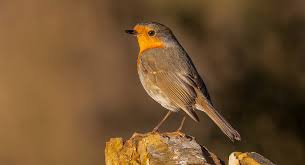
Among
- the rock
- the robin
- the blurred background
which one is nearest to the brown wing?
the robin

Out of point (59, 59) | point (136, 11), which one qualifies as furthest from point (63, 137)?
point (136, 11)

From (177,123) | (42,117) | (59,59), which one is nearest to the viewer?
(177,123)

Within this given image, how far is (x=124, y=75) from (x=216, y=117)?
816 centimetres

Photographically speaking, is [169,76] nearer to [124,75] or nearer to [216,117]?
[216,117]

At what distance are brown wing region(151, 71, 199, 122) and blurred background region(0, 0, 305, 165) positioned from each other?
534 cm

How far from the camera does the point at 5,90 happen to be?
51.6ft

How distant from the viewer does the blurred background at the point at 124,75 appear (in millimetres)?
15125

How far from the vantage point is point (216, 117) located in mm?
8484

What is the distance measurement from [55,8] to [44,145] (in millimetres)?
3423

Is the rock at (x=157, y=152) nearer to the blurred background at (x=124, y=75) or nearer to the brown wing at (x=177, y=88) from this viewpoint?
the brown wing at (x=177, y=88)

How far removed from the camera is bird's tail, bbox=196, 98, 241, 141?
8.20 m

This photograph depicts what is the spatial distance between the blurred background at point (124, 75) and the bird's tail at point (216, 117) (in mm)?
5577

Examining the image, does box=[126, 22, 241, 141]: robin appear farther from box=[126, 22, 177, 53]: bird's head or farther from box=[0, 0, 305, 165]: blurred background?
box=[0, 0, 305, 165]: blurred background

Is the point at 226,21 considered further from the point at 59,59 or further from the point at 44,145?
the point at 44,145
